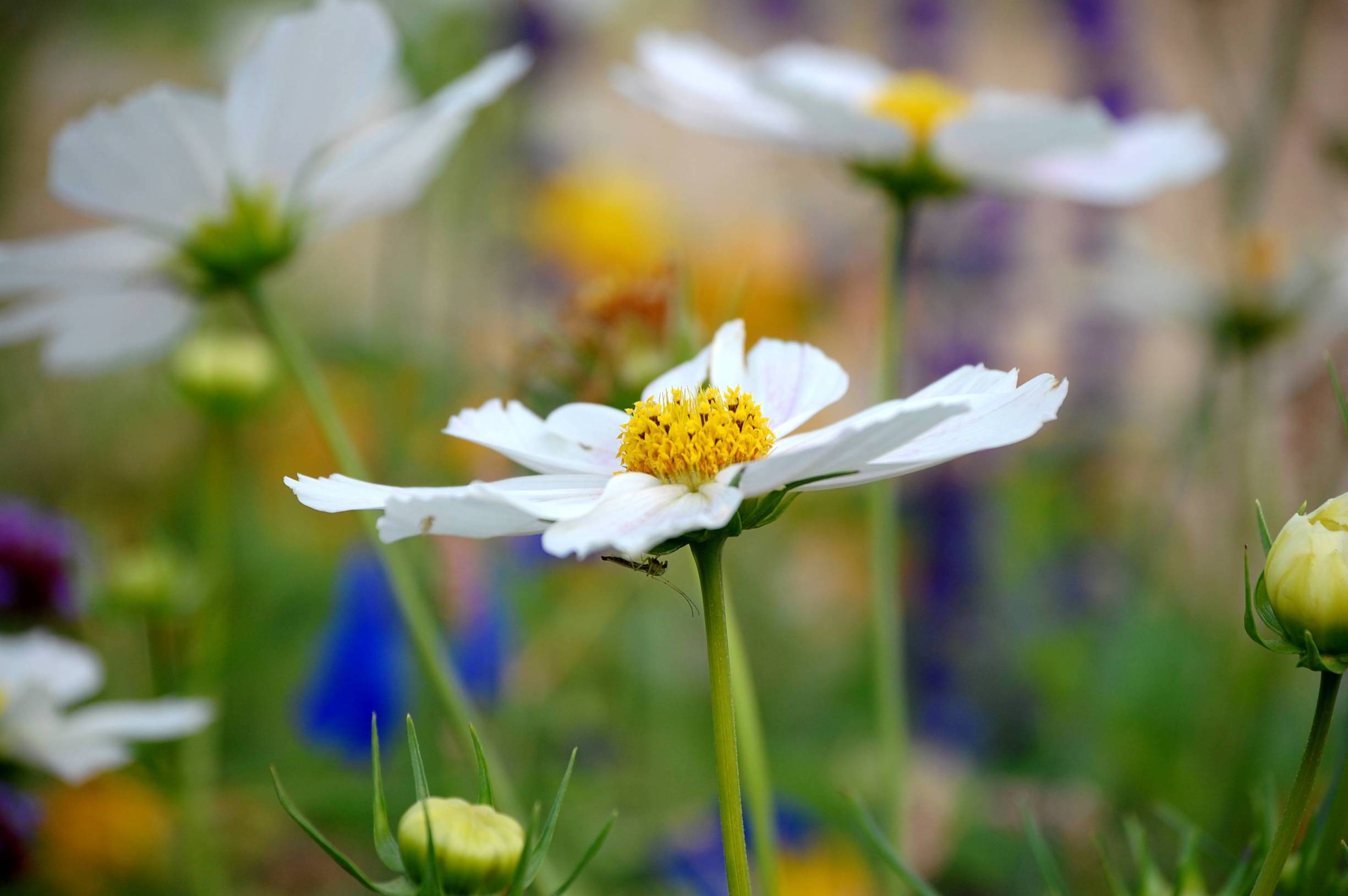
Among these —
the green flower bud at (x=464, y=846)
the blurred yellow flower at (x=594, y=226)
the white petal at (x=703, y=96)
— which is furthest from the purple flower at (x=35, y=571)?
the blurred yellow flower at (x=594, y=226)

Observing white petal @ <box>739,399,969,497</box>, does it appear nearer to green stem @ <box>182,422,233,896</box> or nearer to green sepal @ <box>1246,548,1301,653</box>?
green sepal @ <box>1246,548,1301,653</box>

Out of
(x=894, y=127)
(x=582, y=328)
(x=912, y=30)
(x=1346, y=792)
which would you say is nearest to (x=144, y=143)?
(x=582, y=328)

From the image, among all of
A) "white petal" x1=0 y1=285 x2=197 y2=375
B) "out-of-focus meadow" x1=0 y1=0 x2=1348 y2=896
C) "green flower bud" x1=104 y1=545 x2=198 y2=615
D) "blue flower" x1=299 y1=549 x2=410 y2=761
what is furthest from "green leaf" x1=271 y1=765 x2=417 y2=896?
"blue flower" x1=299 y1=549 x2=410 y2=761

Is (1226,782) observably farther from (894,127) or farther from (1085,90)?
(1085,90)

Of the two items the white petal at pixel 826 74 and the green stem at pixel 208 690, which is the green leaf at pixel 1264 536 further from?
the green stem at pixel 208 690

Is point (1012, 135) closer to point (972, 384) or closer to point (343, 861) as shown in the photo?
point (972, 384)

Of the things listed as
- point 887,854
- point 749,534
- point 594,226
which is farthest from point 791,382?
point 594,226
